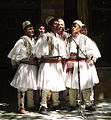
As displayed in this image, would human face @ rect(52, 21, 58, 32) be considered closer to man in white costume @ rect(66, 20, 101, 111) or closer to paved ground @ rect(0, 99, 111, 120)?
man in white costume @ rect(66, 20, 101, 111)

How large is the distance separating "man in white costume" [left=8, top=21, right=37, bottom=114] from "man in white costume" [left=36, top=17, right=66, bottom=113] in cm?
18

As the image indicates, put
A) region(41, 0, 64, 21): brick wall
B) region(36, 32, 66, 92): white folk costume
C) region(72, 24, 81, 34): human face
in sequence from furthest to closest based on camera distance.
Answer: region(41, 0, 64, 21): brick wall < region(72, 24, 81, 34): human face < region(36, 32, 66, 92): white folk costume

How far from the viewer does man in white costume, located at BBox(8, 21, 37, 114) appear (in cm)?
625

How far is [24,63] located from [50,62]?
58 cm

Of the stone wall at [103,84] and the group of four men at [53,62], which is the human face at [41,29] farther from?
the stone wall at [103,84]

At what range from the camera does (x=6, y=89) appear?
9305mm

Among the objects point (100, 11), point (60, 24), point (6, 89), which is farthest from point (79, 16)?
point (6, 89)

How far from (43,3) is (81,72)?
97.5 inches

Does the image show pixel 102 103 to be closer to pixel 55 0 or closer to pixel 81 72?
pixel 81 72

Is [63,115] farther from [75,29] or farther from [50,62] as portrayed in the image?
[75,29]

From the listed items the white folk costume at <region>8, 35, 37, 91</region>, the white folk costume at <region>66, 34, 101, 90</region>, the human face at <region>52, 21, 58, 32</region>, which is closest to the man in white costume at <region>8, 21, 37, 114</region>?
the white folk costume at <region>8, 35, 37, 91</region>

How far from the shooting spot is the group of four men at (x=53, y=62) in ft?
20.4

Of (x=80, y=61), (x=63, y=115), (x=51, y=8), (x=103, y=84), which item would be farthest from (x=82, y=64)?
(x=51, y=8)

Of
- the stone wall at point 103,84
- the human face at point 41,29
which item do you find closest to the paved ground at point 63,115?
the stone wall at point 103,84
